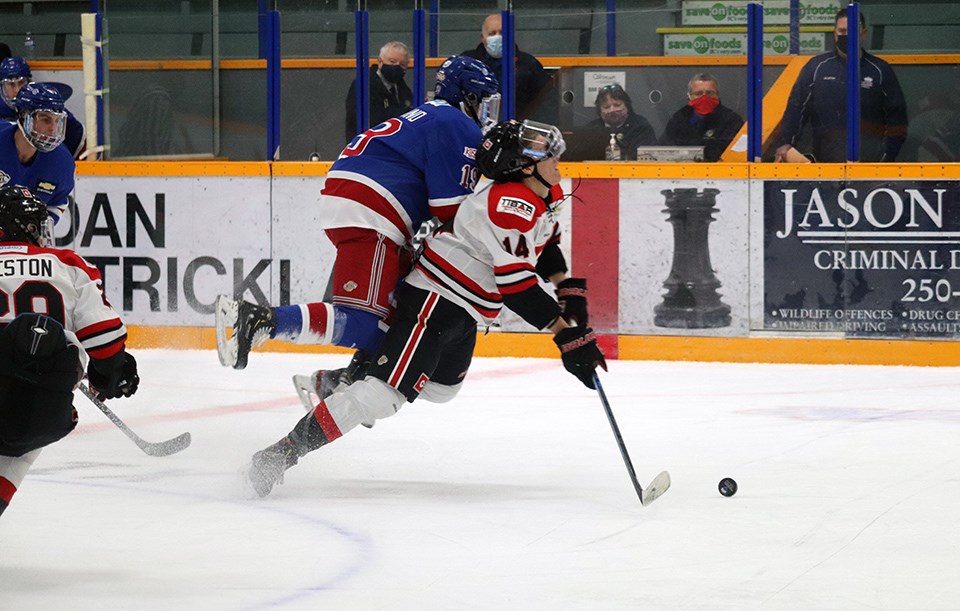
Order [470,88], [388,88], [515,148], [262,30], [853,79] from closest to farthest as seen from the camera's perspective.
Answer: [515,148] → [470,88] → [853,79] → [388,88] → [262,30]

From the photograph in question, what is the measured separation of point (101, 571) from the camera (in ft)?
8.52

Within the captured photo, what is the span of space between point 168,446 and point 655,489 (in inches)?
60.6

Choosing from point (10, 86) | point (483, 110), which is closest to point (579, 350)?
point (483, 110)

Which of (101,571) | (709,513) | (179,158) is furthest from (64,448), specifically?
(179,158)

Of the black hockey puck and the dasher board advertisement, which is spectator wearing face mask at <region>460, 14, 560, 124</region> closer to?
the dasher board advertisement

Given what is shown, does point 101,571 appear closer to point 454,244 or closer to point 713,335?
point 454,244

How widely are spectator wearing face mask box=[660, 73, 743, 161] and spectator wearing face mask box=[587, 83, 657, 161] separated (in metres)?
0.13

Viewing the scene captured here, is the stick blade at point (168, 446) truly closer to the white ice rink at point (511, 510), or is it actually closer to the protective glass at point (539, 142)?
the white ice rink at point (511, 510)

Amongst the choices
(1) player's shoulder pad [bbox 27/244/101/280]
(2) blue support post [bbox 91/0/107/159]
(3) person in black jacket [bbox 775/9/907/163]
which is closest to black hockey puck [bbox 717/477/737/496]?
(1) player's shoulder pad [bbox 27/244/101/280]

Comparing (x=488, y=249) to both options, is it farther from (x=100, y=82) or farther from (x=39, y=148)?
(x=100, y=82)

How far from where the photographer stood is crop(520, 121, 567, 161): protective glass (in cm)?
342

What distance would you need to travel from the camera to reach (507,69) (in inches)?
265

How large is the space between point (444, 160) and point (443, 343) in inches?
22.1

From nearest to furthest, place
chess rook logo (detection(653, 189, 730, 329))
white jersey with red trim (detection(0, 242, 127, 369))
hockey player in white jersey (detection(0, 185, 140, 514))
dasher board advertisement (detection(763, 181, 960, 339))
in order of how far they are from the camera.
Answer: hockey player in white jersey (detection(0, 185, 140, 514)) → white jersey with red trim (detection(0, 242, 127, 369)) → dasher board advertisement (detection(763, 181, 960, 339)) → chess rook logo (detection(653, 189, 730, 329))
